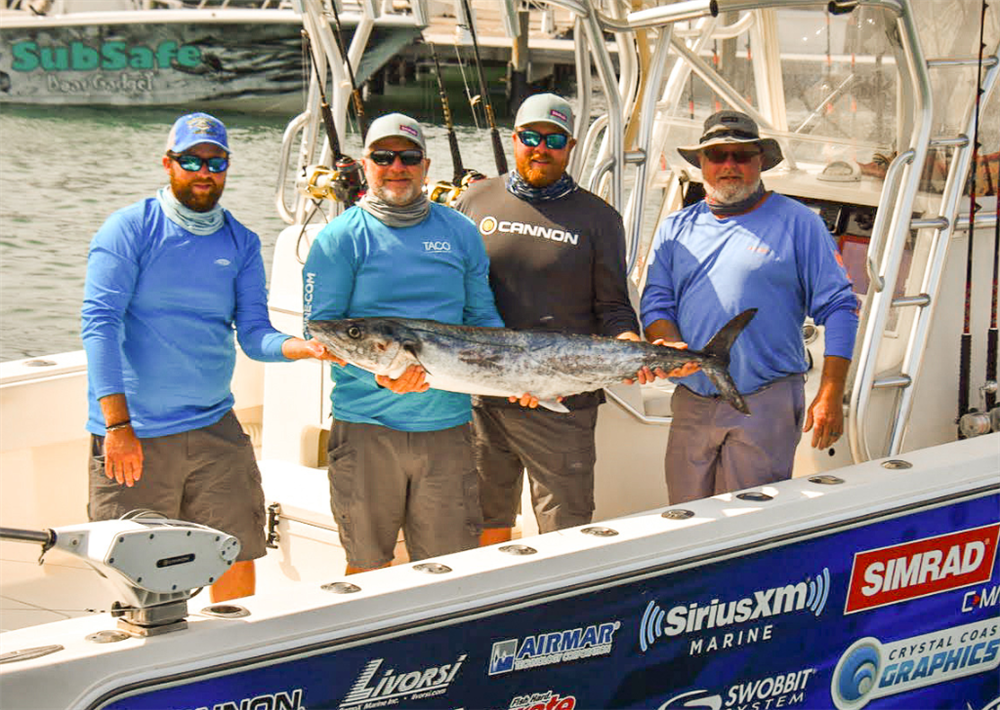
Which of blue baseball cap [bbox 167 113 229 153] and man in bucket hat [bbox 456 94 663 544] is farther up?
blue baseball cap [bbox 167 113 229 153]

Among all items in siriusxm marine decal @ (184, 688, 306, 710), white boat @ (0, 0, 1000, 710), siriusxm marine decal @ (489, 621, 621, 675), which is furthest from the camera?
siriusxm marine decal @ (489, 621, 621, 675)

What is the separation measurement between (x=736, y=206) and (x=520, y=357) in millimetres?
842

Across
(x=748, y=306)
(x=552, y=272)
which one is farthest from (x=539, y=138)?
(x=748, y=306)

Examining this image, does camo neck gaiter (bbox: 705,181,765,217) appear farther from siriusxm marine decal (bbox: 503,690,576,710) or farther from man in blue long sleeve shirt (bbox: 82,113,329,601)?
siriusxm marine decal (bbox: 503,690,576,710)

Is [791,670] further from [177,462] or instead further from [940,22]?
[940,22]

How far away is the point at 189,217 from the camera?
3756 millimetres

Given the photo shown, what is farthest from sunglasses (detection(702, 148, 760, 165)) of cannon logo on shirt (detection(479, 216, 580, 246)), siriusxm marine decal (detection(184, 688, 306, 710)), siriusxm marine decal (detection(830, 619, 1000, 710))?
siriusxm marine decal (detection(184, 688, 306, 710))

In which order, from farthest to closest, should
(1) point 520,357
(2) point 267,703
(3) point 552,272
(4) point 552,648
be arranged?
1. (3) point 552,272
2. (1) point 520,357
3. (4) point 552,648
4. (2) point 267,703

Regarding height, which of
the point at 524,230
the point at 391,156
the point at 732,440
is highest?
the point at 391,156

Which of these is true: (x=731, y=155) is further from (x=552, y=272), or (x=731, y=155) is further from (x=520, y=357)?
(x=520, y=357)

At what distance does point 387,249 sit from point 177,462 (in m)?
0.86

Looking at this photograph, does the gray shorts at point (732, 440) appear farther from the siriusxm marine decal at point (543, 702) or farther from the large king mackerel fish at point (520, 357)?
the siriusxm marine decal at point (543, 702)

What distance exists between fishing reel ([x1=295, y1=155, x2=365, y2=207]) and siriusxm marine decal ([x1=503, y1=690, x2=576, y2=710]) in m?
2.29

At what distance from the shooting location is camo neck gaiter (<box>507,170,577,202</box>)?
396cm
